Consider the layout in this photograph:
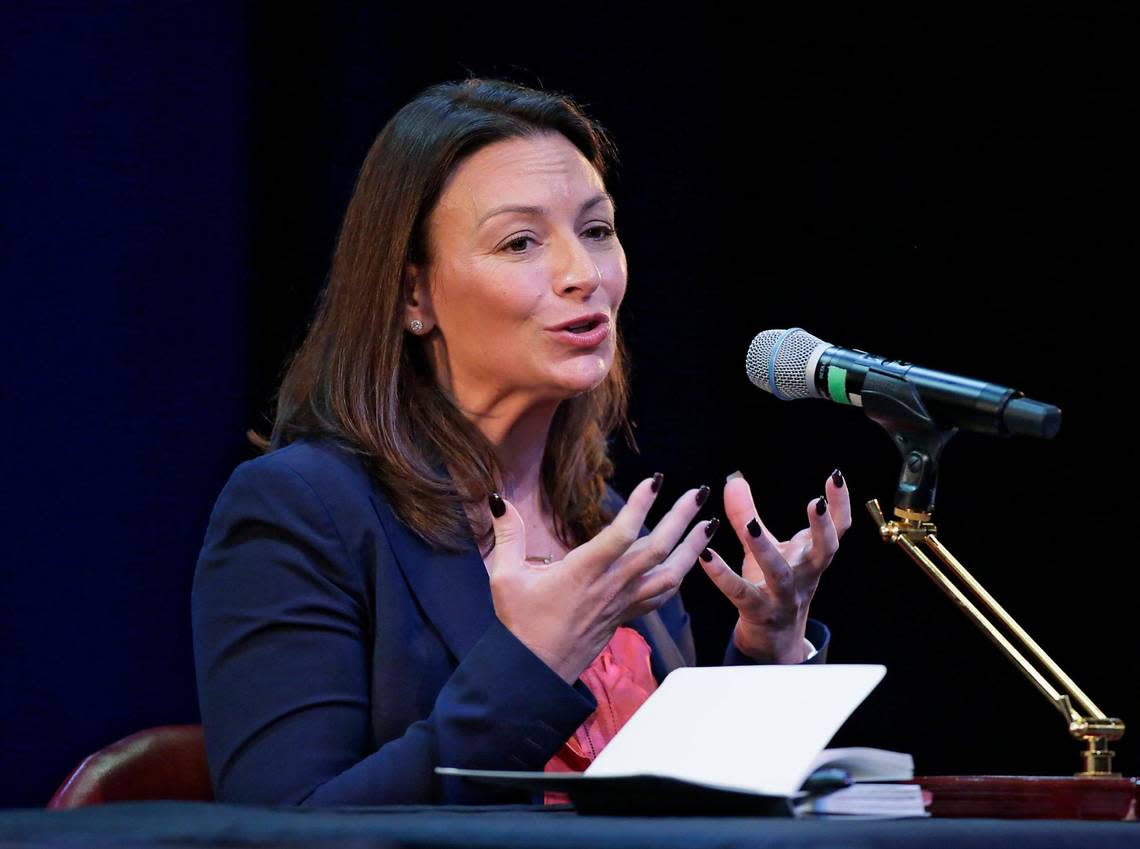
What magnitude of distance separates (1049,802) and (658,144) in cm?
210

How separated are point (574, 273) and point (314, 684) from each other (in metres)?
0.68

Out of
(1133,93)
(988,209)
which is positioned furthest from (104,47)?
(1133,93)

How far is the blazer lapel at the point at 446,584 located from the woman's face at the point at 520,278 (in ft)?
0.93

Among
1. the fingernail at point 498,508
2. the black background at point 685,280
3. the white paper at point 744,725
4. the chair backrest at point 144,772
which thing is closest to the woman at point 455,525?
the fingernail at point 498,508

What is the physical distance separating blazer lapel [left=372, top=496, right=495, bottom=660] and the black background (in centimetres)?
78

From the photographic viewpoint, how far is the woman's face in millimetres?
2012

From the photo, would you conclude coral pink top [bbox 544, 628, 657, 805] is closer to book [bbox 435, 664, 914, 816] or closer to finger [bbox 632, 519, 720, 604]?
finger [bbox 632, 519, 720, 604]

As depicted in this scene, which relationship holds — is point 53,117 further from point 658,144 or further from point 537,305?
point 658,144

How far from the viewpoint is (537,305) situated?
2.00 m

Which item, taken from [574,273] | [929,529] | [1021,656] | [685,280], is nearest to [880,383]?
[929,529]

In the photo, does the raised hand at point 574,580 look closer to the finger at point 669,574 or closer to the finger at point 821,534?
the finger at point 669,574

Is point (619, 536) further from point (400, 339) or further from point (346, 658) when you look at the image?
point (400, 339)

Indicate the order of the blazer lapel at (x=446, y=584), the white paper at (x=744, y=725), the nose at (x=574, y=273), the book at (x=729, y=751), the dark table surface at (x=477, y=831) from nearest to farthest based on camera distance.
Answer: the dark table surface at (x=477, y=831), the book at (x=729, y=751), the white paper at (x=744, y=725), the blazer lapel at (x=446, y=584), the nose at (x=574, y=273)

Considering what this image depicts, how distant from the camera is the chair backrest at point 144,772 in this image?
68.7 inches
